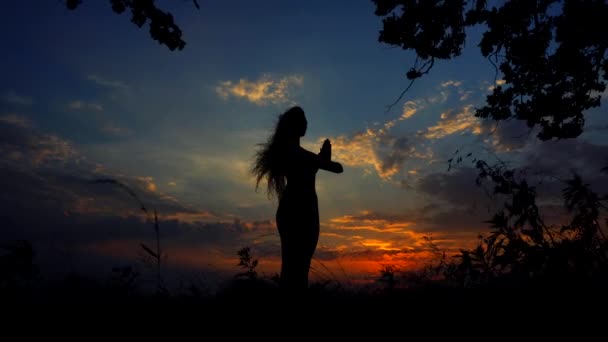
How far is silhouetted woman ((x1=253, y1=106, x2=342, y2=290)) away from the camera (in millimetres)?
5855

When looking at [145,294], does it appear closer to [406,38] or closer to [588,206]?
[588,206]

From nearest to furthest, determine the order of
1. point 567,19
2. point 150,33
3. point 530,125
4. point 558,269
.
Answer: point 558,269, point 150,33, point 567,19, point 530,125

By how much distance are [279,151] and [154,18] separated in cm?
313

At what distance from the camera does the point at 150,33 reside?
275 inches

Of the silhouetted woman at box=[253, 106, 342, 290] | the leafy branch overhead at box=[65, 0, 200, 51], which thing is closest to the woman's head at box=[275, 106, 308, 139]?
the silhouetted woman at box=[253, 106, 342, 290]

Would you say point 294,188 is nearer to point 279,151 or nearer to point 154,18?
point 279,151

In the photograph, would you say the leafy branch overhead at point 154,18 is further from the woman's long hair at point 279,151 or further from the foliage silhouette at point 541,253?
the foliage silhouette at point 541,253

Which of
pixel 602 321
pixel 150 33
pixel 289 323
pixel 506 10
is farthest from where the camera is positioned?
pixel 506 10

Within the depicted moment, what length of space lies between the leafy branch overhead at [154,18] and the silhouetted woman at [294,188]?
7.88 feet

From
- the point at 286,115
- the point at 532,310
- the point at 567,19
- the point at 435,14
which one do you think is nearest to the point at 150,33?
the point at 286,115

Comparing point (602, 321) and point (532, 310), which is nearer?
point (602, 321)

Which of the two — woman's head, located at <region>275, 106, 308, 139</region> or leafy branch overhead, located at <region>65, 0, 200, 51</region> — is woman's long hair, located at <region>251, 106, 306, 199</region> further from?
leafy branch overhead, located at <region>65, 0, 200, 51</region>

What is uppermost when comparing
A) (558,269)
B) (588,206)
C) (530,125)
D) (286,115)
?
(530,125)

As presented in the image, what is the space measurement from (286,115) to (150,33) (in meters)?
2.76
